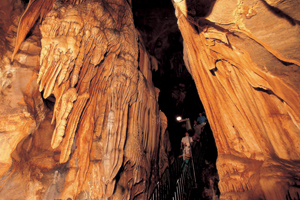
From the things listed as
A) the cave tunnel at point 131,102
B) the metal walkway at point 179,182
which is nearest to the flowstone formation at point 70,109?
the cave tunnel at point 131,102

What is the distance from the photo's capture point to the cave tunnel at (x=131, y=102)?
1291mm

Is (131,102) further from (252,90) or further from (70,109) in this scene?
(252,90)

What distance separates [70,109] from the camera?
3219mm

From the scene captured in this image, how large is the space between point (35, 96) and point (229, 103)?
165 inches

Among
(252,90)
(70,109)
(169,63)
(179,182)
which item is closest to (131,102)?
(70,109)

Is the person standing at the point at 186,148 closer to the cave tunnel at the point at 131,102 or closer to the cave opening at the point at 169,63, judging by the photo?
the cave tunnel at the point at 131,102

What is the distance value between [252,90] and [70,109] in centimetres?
306

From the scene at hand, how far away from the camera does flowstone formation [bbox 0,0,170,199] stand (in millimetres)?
3146

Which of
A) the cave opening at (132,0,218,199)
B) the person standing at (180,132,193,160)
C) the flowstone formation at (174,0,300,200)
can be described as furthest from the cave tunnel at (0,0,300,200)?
the cave opening at (132,0,218,199)

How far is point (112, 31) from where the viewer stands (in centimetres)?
440

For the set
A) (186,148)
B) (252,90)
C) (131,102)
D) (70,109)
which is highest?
(131,102)

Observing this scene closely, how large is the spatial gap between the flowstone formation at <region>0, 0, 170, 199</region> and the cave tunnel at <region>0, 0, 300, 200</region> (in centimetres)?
2

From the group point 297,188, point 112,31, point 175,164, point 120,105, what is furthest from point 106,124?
point 297,188

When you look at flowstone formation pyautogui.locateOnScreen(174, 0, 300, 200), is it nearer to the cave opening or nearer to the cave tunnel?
the cave tunnel
